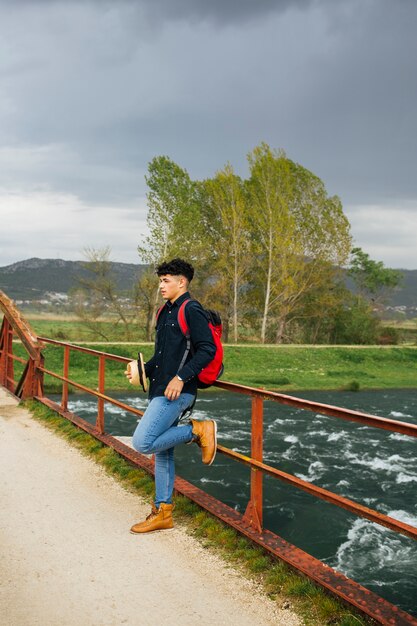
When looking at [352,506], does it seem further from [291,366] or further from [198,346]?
[291,366]

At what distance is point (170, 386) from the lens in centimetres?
461

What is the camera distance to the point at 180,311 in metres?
4.70

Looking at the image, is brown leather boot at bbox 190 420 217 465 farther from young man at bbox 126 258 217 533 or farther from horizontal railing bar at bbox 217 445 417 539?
horizontal railing bar at bbox 217 445 417 539

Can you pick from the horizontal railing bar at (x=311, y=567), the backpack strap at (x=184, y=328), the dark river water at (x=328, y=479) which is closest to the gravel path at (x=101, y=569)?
the horizontal railing bar at (x=311, y=567)

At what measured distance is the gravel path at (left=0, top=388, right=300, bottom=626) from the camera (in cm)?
378

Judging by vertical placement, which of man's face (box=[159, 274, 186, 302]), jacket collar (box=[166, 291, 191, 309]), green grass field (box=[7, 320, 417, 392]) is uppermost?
man's face (box=[159, 274, 186, 302])

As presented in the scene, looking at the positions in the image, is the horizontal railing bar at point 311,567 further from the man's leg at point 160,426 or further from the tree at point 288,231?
the tree at point 288,231

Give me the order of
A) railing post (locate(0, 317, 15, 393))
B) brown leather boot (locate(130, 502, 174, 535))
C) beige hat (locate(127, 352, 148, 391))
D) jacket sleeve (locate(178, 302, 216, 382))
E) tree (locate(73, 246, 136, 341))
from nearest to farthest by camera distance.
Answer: jacket sleeve (locate(178, 302, 216, 382)) → beige hat (locate(127, 352, 148, 391)) → brown leather boot (locate(130, 502, 174, 535)) → railing post (locate(0, 317, 15, 393)) → tree (locate(73, 246, 136, 341))

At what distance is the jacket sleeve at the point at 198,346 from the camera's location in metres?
4.54

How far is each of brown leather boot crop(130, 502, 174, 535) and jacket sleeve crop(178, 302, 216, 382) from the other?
4.43 feet

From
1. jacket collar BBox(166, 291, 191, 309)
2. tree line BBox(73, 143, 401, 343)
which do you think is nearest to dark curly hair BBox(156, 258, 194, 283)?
jacket collar BBox(166, 291, 191, 309)

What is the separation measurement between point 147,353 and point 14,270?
429 feet

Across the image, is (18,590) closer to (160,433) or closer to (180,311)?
(160,433)

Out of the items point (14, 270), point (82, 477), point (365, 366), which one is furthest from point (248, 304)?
point (14, 270)
